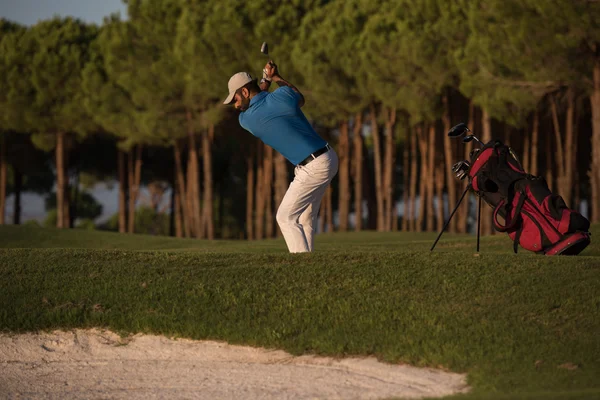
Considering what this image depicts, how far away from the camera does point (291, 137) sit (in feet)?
35.2

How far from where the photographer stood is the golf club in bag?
36.1ft

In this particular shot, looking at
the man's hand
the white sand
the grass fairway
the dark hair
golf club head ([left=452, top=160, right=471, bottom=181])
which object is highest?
the man's hand

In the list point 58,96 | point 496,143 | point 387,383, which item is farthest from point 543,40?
point 58,96

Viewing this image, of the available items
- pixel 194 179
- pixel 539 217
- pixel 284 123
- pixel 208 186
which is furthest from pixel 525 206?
pixel 194 179

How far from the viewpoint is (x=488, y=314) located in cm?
912

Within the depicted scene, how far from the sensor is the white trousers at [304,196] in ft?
35.1

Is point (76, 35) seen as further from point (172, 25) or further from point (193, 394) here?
point (193, 394)

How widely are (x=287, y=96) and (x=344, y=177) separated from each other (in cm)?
2736

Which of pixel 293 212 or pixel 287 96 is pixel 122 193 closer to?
pixel 293 212

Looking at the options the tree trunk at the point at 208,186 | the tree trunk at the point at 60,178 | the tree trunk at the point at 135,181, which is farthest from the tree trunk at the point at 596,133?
the tree trunk at the point at 60,178

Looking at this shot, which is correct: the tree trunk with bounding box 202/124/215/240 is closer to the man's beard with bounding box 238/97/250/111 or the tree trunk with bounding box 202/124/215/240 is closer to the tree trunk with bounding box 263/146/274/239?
the tree trunk with bounding box 263/146/274/239

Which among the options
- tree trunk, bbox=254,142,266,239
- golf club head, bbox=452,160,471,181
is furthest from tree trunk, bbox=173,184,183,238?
golf club head, bbox=452,160,471,181

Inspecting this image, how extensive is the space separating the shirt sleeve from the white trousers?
0.67m

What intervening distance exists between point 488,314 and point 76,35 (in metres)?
36.7
